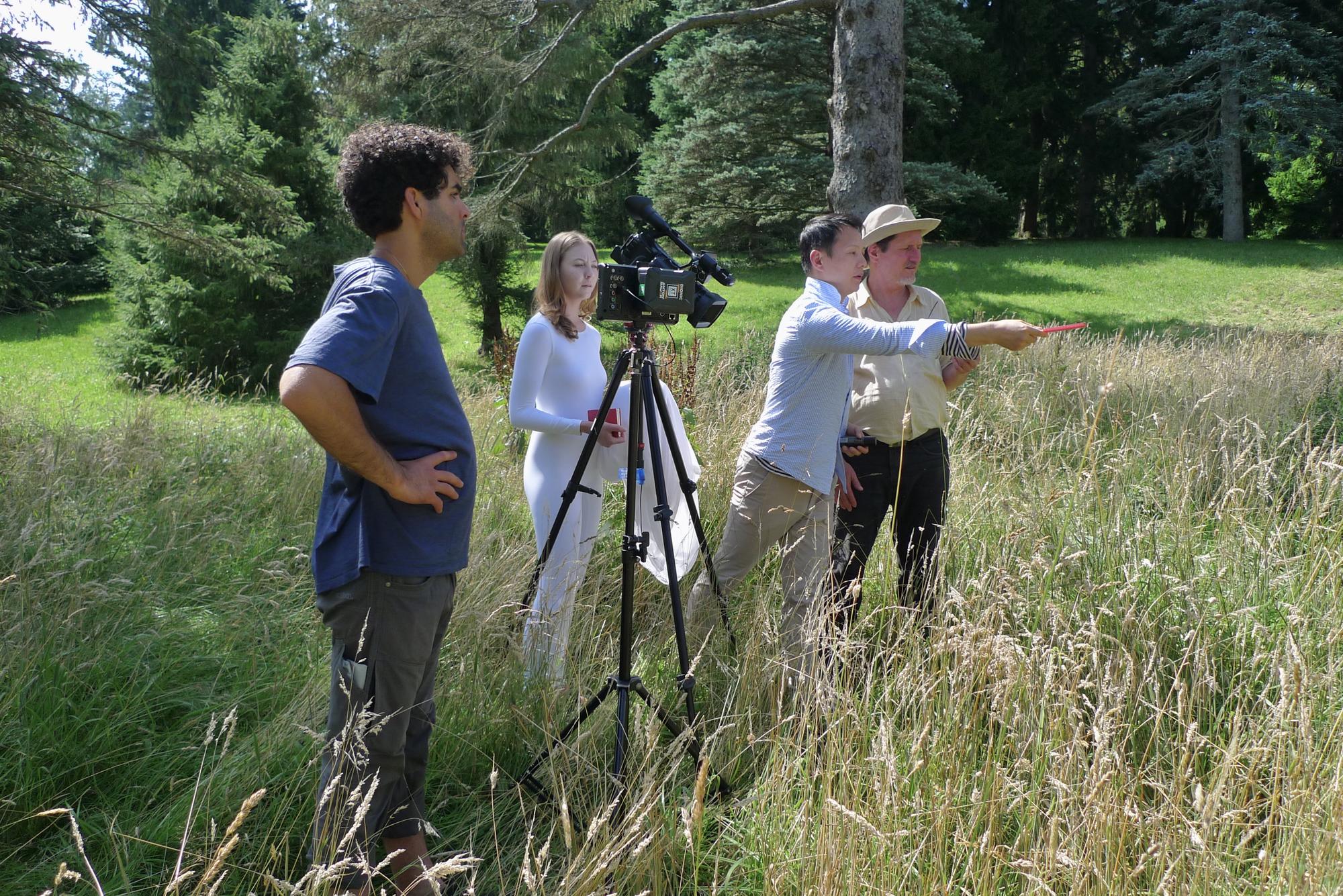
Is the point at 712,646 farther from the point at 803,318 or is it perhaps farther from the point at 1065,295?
the point at 1065,295

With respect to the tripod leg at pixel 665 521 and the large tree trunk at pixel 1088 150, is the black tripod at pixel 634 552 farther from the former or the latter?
the large tree trunk at pixel 1088 150

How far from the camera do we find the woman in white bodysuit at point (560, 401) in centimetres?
337

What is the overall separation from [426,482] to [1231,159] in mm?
25645

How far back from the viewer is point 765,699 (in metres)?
2.93

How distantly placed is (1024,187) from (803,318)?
79.2ft

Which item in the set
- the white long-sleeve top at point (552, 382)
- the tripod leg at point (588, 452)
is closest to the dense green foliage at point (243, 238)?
the white long-sleeve top at point (552, 382)

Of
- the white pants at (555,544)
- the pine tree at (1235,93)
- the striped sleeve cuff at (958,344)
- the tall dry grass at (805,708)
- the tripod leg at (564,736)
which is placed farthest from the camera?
the pine tree at (1235,93)

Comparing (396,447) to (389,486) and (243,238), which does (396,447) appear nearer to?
(389,486)

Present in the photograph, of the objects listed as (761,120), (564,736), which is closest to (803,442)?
(564,736)

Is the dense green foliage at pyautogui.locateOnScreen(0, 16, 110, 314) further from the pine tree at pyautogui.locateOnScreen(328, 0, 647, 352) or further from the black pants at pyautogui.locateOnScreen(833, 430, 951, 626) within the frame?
the black pants at pyautogui.locateOnScreen(833, 430, 951, 626)

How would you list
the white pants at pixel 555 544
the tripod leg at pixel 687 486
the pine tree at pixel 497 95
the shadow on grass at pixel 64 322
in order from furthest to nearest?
the shadow on grass at pixel 64 322
the pine tree at pixel 497 95
the white pants at pixel 555 544
the tripod leg at pixel 687 486

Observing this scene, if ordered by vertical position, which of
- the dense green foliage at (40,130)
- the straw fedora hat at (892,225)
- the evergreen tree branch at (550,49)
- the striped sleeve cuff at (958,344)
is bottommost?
the striped sleeve cuff at (958,344)

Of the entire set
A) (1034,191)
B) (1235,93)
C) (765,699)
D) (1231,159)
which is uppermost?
(1235,93)

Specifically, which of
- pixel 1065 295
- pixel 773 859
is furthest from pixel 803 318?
pixel 1065 295
